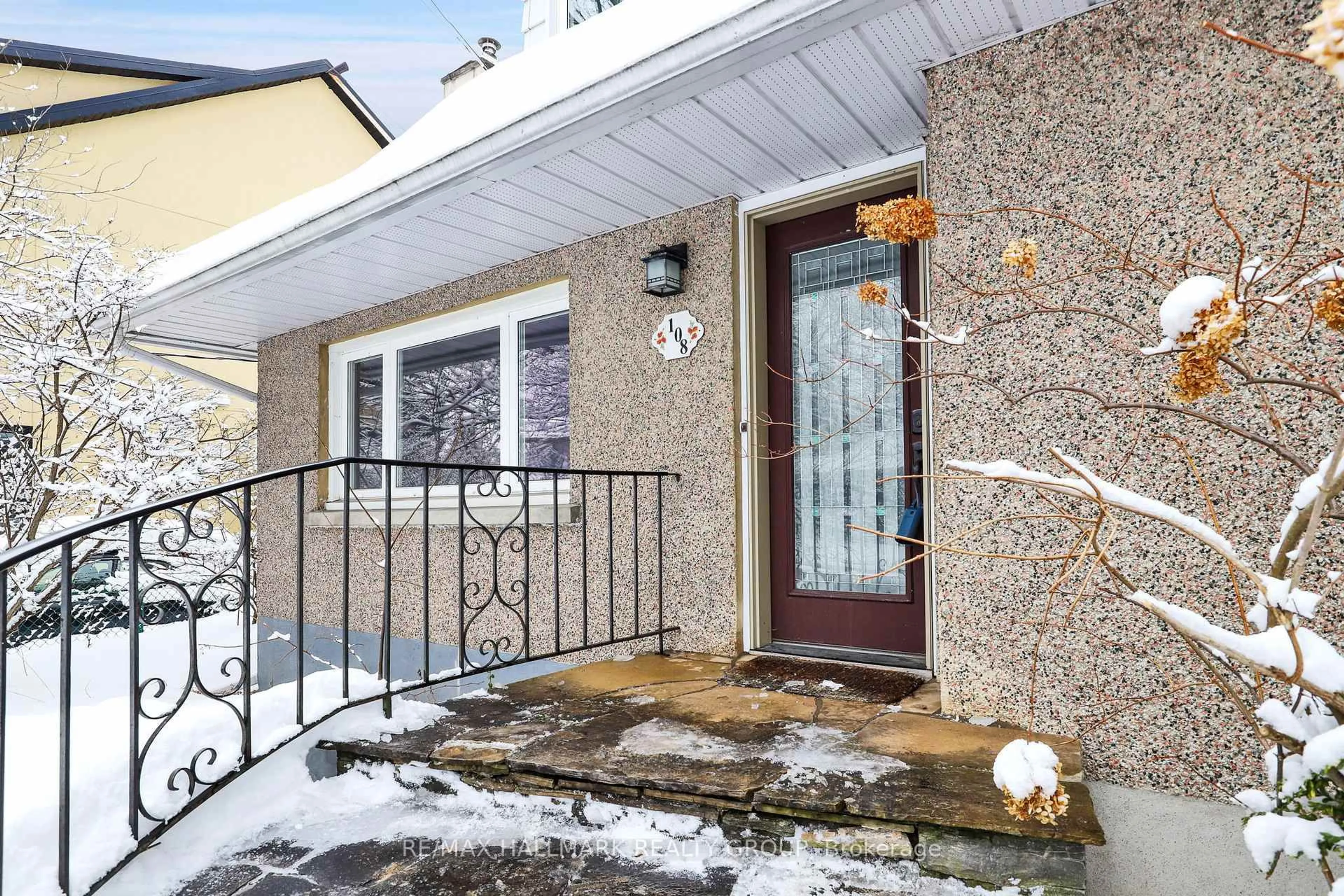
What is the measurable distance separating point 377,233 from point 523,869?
2.76 metres

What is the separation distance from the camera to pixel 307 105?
9.88 m

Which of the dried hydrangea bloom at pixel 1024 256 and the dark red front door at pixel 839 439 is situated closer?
the dried hydrangea bloom at pixel 1024 256

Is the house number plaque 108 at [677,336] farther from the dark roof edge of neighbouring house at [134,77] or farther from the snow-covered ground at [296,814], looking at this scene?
the dark roof edge of neighbouring house at [134,77]

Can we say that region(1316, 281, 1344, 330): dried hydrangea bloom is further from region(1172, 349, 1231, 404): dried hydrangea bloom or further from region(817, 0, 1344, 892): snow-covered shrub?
region(1172, 349, 1231, 404): dried hydrangea bloom

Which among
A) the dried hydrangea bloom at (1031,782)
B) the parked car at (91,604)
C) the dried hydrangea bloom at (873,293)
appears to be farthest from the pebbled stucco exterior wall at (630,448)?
the parked car at (91,604)

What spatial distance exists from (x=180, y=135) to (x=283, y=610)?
6.01 m

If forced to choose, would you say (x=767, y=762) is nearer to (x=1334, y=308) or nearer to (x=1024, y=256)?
(x=1024, y=256)

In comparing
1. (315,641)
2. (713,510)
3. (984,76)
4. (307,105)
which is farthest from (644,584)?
(307,105)

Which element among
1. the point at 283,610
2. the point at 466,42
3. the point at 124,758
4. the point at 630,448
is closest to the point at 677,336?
the point at 630,448

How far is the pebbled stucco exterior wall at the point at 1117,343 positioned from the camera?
180 cm

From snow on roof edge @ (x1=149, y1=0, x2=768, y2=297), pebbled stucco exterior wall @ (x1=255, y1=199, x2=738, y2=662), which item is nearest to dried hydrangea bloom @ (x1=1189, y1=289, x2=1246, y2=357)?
snow on roof edge @ (x1=149, y1=0, x2=768, y2=297)

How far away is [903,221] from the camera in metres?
1.62

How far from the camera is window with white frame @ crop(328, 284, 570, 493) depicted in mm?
4070

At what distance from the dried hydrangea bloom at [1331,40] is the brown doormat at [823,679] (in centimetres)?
213
